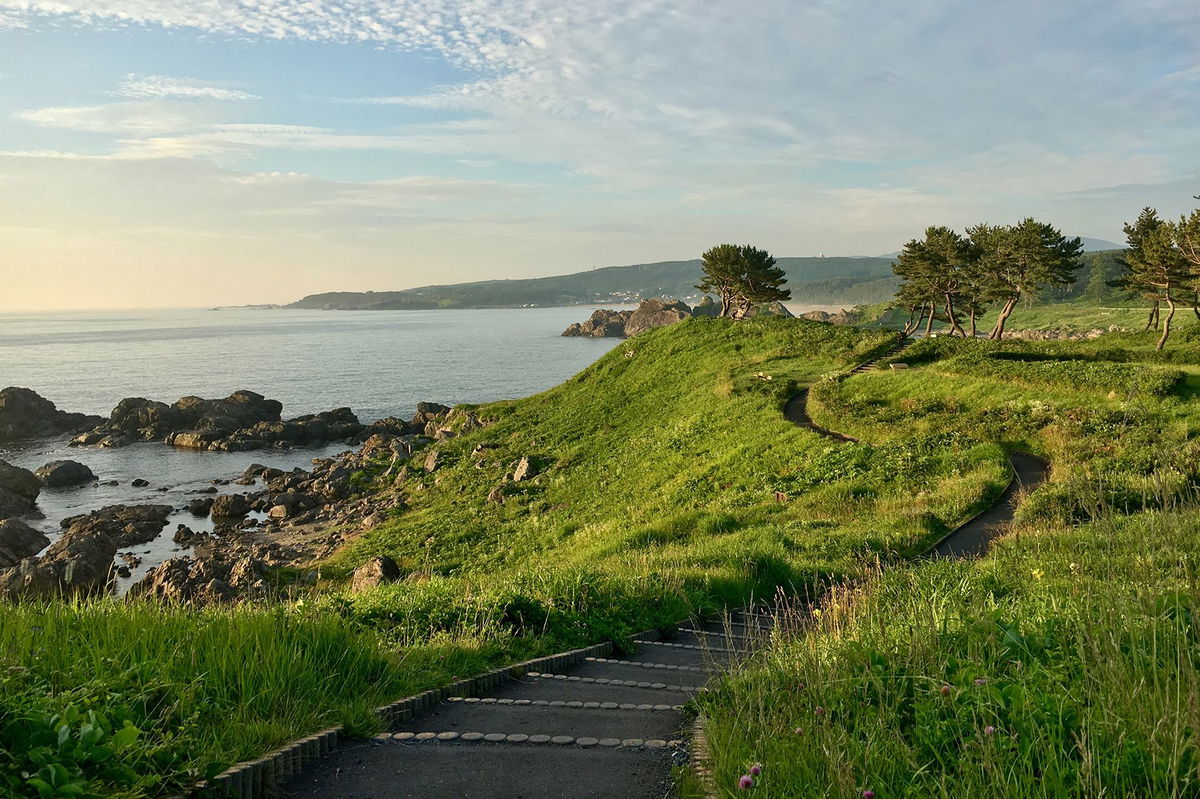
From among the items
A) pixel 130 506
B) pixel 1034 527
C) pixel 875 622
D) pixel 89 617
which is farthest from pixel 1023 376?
pixel 130 506

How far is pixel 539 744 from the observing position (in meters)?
6.32

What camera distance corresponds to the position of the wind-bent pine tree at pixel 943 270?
6475cm

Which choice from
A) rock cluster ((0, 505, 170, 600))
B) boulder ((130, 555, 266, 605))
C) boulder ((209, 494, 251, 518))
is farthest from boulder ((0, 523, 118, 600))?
boulder ((209, 494, 251, 518))

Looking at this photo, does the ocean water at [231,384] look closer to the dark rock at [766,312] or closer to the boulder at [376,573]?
the boulder at [376,573]

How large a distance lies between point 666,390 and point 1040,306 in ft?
519

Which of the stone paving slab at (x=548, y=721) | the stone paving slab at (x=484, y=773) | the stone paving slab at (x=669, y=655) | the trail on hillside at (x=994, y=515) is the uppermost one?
the stone paving slab at (x=484, y=773)

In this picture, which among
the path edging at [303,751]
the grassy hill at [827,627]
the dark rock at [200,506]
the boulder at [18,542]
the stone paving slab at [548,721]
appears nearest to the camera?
the grassy hill at [827,627]

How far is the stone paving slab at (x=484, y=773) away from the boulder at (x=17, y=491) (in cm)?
5387

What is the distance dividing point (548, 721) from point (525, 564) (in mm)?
20210

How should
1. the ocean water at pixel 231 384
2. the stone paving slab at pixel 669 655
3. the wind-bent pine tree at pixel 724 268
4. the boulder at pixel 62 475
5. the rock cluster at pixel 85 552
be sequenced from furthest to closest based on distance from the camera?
1. the wind-bent pine tree at pixel 724 268
2. the boulder at pixel 62 475
3. the ocean water at pixel 231 384
4. the rock cluster at pixel 85 552
5. the stone paving slab at pixel 669 655

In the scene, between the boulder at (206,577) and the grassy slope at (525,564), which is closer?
the grassy slope at (525,564)

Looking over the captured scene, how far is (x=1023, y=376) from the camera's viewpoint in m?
35.6

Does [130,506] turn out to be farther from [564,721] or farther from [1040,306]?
[1040,306]

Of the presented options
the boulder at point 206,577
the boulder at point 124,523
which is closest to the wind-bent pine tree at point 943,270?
the boulder at point 206,577
